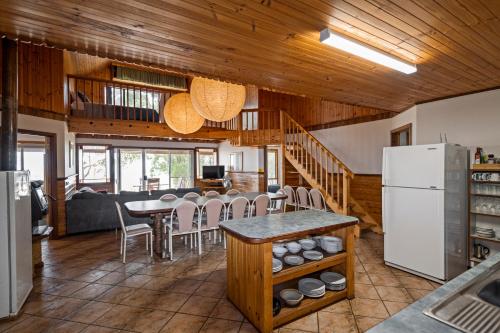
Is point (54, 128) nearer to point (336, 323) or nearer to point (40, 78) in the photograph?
point (40, 78)

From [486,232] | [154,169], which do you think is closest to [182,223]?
[486,232]

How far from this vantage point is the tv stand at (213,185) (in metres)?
10.3

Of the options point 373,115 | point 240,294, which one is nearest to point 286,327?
point 240,294

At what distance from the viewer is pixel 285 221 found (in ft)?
8.59

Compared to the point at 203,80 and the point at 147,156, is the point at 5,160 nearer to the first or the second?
the point at 203,80

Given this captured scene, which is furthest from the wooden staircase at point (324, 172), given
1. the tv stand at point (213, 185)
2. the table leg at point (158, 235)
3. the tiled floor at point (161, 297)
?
the tv stand at point (213, 185)

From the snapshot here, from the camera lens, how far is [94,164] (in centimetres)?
918

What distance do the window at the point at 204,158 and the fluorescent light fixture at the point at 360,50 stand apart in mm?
9046

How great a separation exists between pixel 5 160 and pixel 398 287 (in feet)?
14.8

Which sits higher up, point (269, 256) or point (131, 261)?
point (269, 256)

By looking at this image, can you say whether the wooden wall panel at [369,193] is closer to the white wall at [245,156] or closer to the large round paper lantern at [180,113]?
the white wall at [245,156]

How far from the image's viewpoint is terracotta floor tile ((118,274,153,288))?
9.91ft

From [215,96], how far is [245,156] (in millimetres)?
6624

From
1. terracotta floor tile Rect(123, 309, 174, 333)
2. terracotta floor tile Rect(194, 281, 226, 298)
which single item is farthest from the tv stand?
terracotta floor tile Rect(123, 309, 174, 333)
